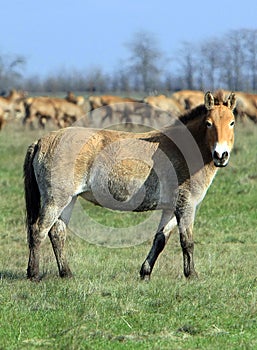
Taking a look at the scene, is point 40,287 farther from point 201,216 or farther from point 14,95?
point 14,95

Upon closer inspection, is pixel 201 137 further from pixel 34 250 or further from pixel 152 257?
pixel 34 250

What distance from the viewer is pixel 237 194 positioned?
16.1m

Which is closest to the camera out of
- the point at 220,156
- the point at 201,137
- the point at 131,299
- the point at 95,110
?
the point at 131,299

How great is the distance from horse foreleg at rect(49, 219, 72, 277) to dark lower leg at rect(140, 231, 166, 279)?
3.00 ft

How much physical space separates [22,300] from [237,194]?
9018 mm

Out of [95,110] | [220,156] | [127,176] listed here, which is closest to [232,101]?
[220,156]

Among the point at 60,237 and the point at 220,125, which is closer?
the point at 220,125

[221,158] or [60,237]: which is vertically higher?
[221,158]

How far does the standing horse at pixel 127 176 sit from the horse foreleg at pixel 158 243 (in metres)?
0.01

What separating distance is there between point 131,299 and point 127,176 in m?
2.20

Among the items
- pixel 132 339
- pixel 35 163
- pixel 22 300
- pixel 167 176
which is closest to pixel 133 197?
pixel 167 176

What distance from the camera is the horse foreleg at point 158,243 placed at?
9375mm

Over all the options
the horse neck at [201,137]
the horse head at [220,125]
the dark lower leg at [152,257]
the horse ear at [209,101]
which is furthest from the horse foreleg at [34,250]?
the horse ear at [209,101]

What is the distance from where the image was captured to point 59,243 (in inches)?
380
